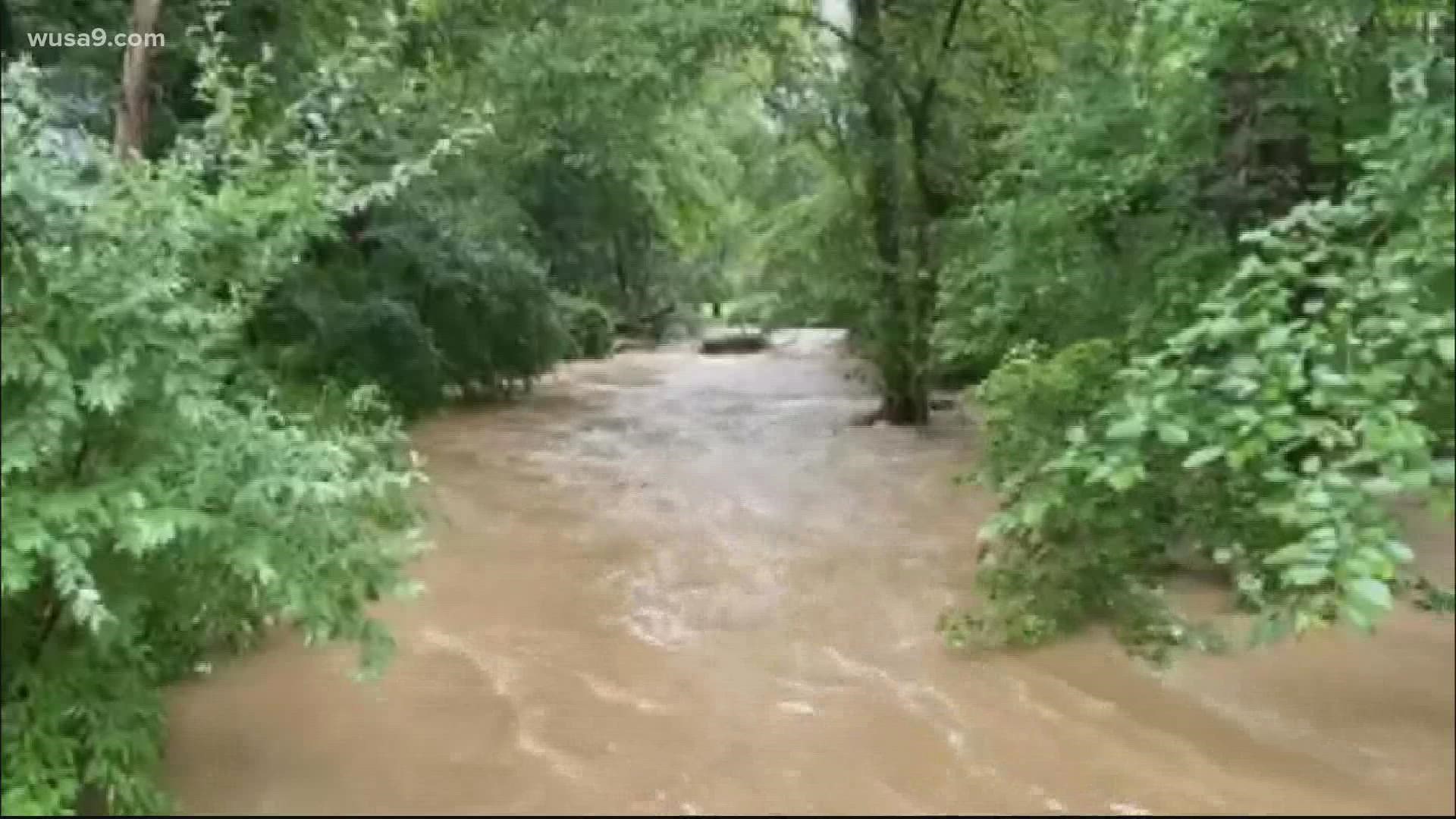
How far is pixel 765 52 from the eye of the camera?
10461mm

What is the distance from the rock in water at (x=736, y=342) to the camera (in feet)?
74.6

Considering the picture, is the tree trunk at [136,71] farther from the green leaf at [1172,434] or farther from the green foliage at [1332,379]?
the green leaf at [1172,434]

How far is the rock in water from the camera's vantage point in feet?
74.6

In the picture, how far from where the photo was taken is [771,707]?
15.4 feet

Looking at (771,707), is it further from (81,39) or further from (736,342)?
(736,342)

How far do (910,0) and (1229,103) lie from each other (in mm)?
5110

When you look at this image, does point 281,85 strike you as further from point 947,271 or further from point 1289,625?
point 1289,625

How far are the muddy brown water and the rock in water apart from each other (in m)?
15.5

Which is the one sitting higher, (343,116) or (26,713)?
(343,116)

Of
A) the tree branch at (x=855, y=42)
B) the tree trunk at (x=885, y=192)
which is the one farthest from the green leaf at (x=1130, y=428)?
the tree branch at (x=855, y=42)

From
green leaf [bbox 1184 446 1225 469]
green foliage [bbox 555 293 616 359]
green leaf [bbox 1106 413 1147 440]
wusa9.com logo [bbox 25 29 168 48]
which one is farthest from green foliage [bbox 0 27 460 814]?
green foliage [bbox 555 293 616 359]

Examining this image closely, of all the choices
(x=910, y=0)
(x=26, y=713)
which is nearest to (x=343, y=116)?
(x=26, y=713)

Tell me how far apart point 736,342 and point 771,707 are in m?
18.5

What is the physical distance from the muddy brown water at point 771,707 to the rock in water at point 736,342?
15478 millimetres
